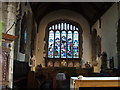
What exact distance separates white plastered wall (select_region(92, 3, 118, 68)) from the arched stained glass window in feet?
10.5

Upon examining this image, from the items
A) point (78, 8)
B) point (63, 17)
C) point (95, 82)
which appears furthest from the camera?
point (63, 17)

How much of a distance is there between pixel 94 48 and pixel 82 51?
3.41 feet

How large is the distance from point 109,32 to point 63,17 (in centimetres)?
563

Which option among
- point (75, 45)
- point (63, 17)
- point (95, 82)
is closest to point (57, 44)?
point (75, 45)

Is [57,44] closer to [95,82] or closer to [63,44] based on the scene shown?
[63,44]

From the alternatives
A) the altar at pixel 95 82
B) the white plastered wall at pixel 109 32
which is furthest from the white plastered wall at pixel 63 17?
the altar at pixel 95 82

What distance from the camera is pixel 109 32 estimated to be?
11.3 metres

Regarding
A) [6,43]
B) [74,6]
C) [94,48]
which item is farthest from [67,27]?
[6,43]

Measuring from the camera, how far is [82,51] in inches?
618

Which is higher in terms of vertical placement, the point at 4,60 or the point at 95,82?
the point at 4,60

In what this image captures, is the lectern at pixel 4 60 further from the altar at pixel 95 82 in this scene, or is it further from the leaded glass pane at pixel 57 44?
the leaded glass pane at pixel 57 44

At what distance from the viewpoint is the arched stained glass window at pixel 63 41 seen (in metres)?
15.9

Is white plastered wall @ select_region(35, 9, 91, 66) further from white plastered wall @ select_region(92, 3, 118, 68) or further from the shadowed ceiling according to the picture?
white plastered wall @ select_region(92, 3, 118, 68)

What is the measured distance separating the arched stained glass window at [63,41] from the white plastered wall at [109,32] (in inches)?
126
